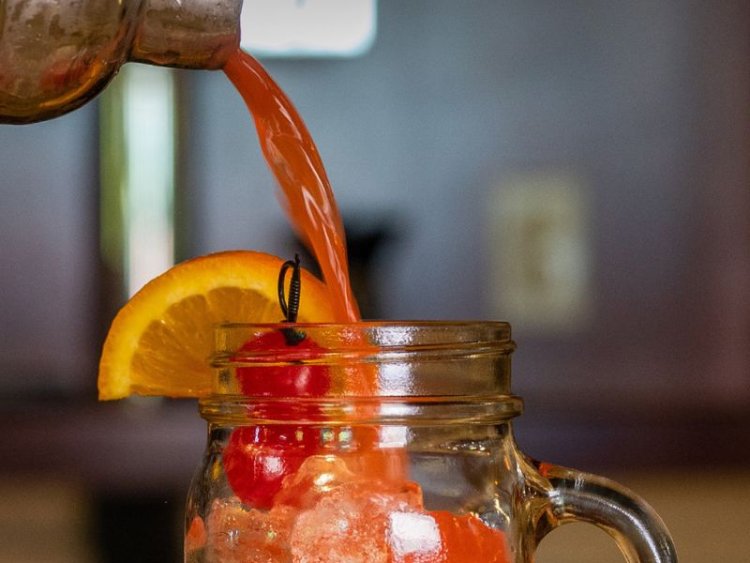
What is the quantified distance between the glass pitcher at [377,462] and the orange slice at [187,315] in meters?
0.06

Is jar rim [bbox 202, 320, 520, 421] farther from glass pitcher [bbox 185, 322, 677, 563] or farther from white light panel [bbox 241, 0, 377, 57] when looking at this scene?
white light panel [bbox 241, 0, 377, 57]

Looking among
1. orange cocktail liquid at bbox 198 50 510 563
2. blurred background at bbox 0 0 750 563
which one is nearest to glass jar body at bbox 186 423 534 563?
orange cocktail liquid at bbox 198 50 510 563

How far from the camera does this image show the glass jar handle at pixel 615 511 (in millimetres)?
410

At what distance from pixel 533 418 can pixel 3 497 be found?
915 millimetres

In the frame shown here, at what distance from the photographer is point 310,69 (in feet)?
8.31

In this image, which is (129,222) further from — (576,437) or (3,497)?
(576,437)

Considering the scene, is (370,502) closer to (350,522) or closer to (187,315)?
(350,522)

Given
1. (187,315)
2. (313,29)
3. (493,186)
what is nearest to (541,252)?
(493,186)

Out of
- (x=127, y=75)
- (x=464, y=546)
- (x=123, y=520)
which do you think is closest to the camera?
(x=464, y=546)

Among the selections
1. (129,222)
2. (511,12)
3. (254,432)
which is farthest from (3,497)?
(254,432)

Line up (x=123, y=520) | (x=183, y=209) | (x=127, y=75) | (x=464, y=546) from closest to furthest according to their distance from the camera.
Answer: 1. (x=464, y=546)
2. (x=123, y=520)
3. (x=127, y=75)
4. (x=183, y=209)

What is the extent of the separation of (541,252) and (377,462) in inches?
87.7

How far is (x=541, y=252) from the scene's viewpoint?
2.59 meters

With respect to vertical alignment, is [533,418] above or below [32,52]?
below
